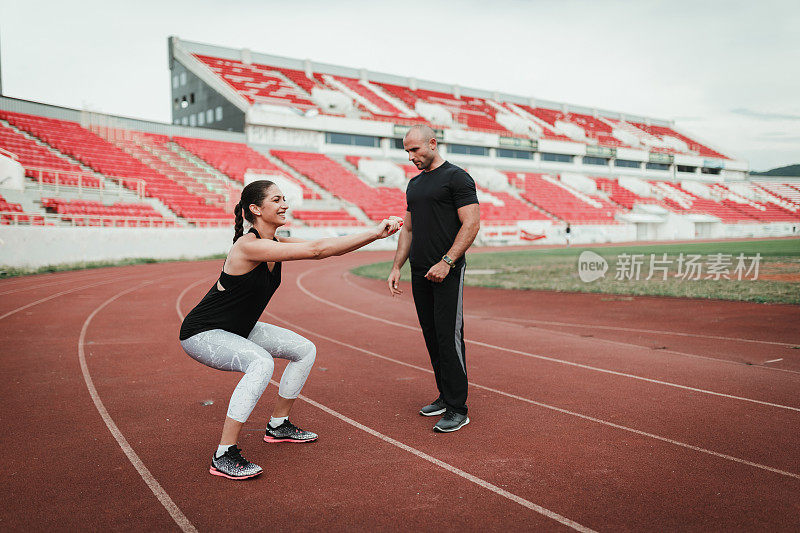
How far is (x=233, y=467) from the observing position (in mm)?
3229

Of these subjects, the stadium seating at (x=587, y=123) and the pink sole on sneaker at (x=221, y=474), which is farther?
the stadium seating at (x=587, y=123)

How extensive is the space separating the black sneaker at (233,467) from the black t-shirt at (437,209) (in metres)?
1.72

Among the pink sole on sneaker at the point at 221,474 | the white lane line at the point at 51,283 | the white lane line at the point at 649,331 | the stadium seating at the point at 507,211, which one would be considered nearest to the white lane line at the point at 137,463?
the pink sole on sneaker at the point at 221,474

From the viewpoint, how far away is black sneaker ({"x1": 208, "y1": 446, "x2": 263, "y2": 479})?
10.6 feet

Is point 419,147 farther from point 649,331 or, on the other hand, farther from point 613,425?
point 649,331

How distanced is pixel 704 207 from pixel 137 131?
51.0 meters

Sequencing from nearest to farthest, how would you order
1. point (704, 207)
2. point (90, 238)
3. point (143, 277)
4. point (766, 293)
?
point (766, 293), point (143, 277), point (90, 238), point (704, 207)

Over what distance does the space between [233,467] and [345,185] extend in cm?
3460

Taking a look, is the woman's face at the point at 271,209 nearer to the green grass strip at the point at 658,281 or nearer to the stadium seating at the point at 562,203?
the green grass strip at the point at 658,281

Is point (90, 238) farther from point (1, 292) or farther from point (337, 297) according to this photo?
point (337, 297)

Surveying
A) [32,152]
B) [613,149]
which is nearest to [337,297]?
[32,152]

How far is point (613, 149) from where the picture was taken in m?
57.1

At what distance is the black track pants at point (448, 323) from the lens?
3.97 m

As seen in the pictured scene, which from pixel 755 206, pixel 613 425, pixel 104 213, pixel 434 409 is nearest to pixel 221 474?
pixel 434 409
